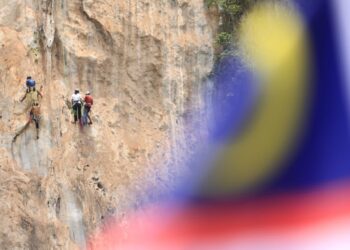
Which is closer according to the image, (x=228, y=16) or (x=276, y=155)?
(x=276, y=155)

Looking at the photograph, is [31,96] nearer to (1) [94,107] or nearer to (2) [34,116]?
(2) [34,116]

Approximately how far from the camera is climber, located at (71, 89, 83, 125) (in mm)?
13414

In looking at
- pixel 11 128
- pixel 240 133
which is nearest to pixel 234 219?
pixel 240 133

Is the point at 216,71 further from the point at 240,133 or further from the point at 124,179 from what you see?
the point at 124,179

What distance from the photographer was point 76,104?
13453 mm

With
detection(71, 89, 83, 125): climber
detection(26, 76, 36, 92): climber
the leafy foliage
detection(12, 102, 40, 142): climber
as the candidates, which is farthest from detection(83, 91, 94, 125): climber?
the leafy foliage

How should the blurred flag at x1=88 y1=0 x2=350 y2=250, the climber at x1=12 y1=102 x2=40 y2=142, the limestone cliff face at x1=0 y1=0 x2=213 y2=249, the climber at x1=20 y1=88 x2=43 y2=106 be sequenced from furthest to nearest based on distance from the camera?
the climber at x1=20 y1=88 x2=43 y2=106
the climber at x1=12 y1=102 x2=40 y2=142
the limestone cliff face at x1=0 y1=0 x2=213 y2=249
the blurred flag at x1=88 y1=0 x2=350 y2=250

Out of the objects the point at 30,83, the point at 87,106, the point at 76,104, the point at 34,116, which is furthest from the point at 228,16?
the point at 34,116

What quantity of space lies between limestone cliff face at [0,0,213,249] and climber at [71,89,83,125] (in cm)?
22

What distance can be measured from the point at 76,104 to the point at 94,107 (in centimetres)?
74

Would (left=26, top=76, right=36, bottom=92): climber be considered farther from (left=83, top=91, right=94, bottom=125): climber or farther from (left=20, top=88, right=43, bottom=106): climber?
(left=83, top=91, right=94, bottom=125): climber

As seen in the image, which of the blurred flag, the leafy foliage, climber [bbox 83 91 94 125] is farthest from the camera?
the leafy foliage

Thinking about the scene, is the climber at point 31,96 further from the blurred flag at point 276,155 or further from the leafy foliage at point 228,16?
the leafy foliage at point 228,16

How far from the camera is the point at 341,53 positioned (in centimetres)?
1260
